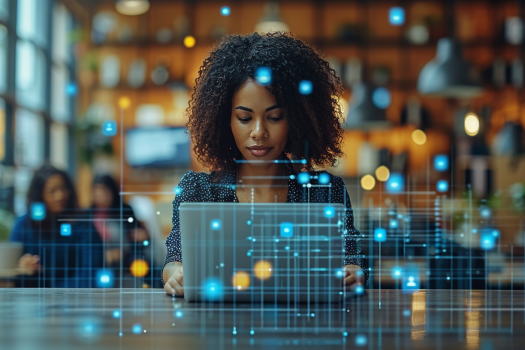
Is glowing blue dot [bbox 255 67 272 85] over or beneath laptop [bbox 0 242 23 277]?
over

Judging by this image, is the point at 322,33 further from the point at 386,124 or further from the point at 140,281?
the point at 140,281

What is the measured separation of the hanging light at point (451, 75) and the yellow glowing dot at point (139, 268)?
1.74 metres

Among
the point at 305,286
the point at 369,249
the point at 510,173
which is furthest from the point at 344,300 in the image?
the point at 510,173

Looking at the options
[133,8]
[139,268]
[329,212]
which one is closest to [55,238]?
[139,268]

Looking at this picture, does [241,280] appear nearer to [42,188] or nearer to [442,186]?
[42,188]

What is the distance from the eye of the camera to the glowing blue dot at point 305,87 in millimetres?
1246

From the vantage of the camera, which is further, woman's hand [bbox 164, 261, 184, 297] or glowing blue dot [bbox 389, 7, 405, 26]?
glowing blue dot [bbox 389, 7, 405, 26]

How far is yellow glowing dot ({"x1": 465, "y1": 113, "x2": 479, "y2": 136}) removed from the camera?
13.4 feet

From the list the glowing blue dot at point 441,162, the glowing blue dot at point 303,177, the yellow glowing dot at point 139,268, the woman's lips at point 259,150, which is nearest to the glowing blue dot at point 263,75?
the woman's lips at point 259,150

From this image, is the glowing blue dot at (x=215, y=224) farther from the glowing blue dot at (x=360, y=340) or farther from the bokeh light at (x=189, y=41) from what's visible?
the bokeh light at (x=189, y=41)

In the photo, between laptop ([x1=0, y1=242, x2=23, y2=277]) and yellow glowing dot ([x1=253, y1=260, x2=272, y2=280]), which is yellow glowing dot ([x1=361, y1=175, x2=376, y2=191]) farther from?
yellow glowing dot ([x1=253, y1=260, x2=272, y2=280])

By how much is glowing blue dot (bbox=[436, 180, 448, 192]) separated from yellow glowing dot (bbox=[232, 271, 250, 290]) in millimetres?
2994

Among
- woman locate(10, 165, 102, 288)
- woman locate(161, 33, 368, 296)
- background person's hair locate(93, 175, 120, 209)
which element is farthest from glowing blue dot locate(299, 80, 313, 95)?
background person's hair locate(93, 175, 120, 209)

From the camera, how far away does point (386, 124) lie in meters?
3.53
